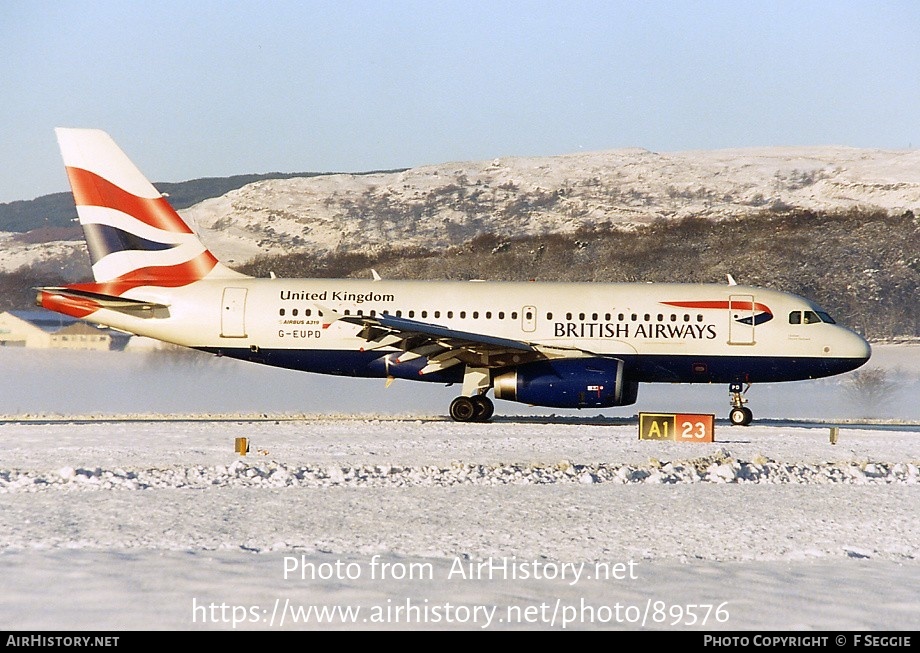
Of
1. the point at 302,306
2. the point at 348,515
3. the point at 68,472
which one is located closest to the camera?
the point at 348,515

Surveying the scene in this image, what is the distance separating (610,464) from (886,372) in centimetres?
3395

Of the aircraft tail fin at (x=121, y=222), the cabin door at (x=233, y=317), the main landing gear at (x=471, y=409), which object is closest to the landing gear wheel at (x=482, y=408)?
the main landing gear at (x=471, y=409)

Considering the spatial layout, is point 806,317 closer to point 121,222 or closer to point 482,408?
point 482,408

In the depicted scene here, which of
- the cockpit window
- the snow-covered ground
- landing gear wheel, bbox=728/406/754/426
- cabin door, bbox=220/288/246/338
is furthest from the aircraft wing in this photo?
the cockpit window

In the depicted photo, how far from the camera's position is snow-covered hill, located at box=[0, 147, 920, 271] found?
117 metres

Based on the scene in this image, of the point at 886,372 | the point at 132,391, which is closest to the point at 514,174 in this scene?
the point at 886,372

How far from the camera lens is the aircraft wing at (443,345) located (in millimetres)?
23938

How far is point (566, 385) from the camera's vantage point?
78.8 ft

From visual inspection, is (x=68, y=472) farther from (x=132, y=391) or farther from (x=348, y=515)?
(x=132, y=391)

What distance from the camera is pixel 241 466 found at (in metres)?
14.6

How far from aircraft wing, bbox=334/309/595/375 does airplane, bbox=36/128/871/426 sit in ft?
0.17

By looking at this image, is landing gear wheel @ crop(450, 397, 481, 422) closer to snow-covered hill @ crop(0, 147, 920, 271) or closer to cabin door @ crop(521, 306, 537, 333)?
cabin door @ crop(521, 306, 537, 333)

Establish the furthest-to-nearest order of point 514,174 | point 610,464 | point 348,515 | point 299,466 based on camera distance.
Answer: point 514,174 < point 610,464 < point 299,466 < point 348,515

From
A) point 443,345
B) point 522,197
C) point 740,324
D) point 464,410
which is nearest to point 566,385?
point 464,410
